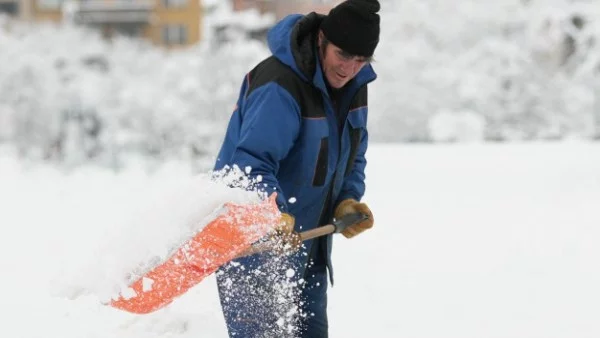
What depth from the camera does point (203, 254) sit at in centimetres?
229

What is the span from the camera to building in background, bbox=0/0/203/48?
3525 cm

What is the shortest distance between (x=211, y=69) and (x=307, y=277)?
19.4 m

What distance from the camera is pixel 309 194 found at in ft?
8.48

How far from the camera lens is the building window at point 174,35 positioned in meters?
35.7

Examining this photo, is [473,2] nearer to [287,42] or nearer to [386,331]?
[386,331]

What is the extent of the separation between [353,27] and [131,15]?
37.6 m

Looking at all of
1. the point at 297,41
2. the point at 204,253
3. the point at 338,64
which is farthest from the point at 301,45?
the point at 204,253

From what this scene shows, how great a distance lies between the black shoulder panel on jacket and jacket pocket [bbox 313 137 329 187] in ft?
0.31

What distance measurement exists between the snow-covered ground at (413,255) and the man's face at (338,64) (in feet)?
1.82

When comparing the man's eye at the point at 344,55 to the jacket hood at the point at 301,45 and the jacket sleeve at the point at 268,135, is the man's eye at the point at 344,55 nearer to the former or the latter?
the jacket hood at the point at 301,45

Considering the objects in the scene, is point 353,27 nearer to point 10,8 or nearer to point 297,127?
point 297,127

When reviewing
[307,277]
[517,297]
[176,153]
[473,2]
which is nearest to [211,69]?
[176,153]

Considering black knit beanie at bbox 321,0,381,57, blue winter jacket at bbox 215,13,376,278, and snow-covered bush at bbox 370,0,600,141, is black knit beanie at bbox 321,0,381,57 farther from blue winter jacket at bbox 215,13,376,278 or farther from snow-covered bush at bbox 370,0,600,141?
snow-covered bush at bbox 370,0,600,141

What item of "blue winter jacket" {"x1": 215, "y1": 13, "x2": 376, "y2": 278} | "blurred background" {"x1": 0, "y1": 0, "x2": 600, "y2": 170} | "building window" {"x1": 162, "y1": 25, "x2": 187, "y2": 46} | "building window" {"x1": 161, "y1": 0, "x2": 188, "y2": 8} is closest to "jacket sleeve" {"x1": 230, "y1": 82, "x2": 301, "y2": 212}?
A: "blue winter jacket" {"x1": 215, "y1": 13, "x2": 376, "y2": 278}
